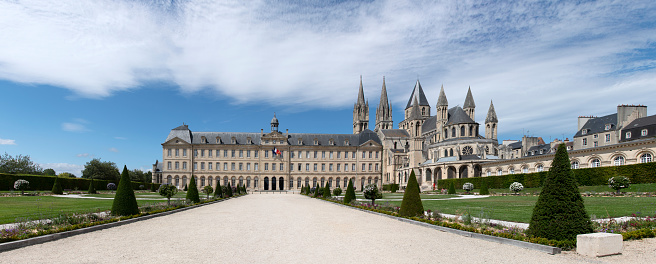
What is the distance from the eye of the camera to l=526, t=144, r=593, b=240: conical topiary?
756 cm

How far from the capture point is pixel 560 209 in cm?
767

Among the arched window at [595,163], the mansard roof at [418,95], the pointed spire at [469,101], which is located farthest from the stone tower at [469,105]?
the arched window at [595,163]

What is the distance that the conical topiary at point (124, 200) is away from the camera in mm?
13594

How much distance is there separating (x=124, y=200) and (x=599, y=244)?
45.3ft

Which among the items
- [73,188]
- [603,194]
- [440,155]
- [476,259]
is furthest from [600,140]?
[73,188]

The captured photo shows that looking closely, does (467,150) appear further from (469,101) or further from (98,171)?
(98,171)

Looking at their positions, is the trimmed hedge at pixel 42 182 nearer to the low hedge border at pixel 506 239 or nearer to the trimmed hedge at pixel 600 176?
the low hedge border at pixel 506 239

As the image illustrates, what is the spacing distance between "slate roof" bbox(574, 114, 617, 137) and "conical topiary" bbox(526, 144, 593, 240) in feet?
164

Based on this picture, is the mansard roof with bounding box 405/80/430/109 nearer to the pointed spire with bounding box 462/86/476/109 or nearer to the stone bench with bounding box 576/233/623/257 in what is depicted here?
the pointed spire with bounding box 462/86/476/109

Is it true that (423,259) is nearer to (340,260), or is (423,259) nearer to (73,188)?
(340,260)

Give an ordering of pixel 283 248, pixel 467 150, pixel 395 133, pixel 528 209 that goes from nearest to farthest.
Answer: pixel 283 248 → pixel 528 209 → pixel 467 150 → pixel 395 133

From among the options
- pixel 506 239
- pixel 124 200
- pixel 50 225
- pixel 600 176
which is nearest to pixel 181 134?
pixel 124 200

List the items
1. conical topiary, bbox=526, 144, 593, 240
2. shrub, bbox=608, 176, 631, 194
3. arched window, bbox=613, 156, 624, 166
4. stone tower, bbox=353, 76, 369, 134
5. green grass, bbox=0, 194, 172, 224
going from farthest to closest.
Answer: stone tower, bbox=353, 76, 369, 134, arched window, bbox=613, 156, 624, 166, shrub, bbox=608, 176, 631, 194, green grass, bbox=0, 194, 172, 224, conical topiary, bbox=526, 144, 593, 240

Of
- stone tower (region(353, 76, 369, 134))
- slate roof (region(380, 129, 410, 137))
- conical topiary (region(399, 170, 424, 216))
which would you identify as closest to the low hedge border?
conical topiary (region(399, 170, 424, 216))
